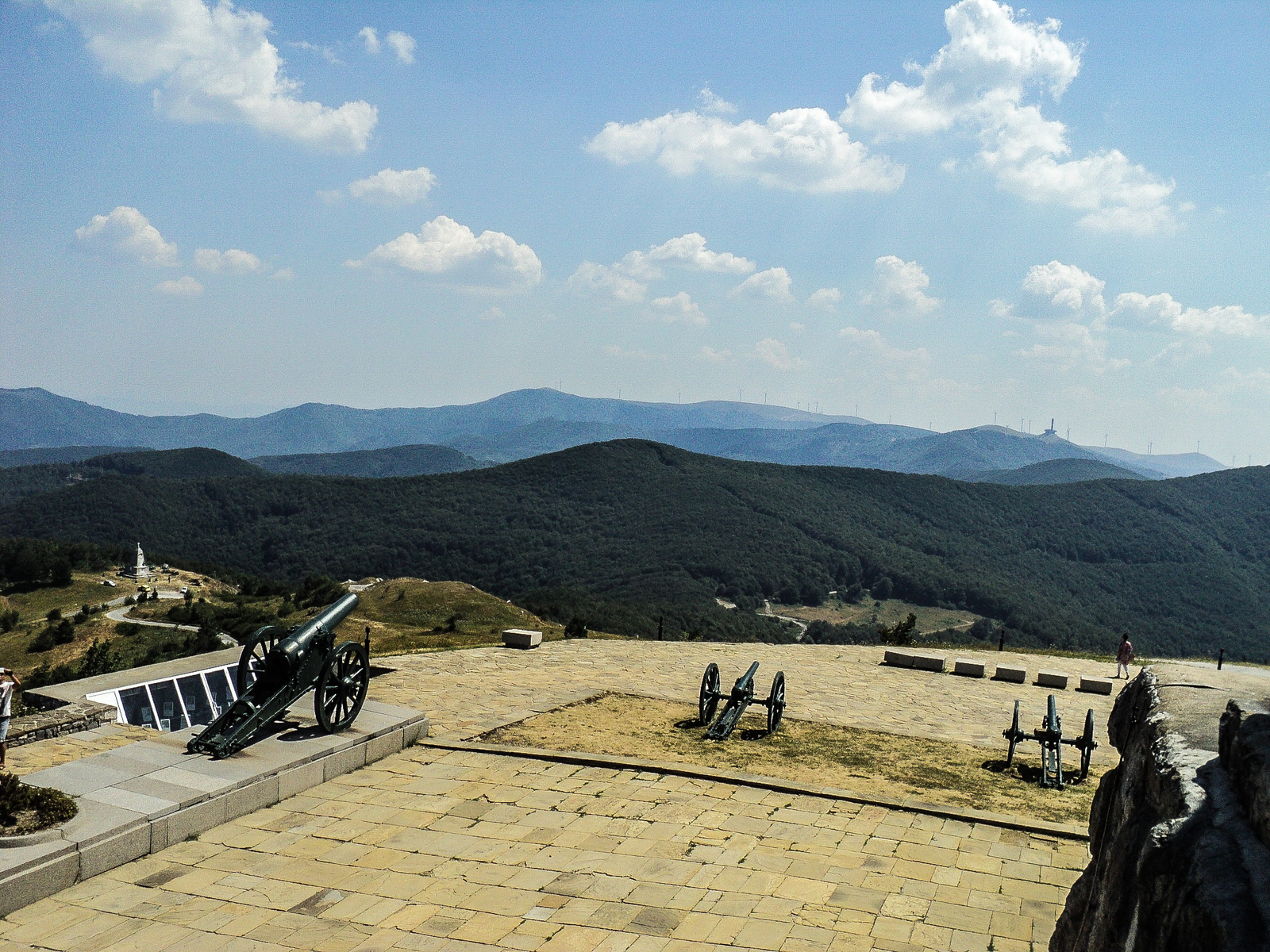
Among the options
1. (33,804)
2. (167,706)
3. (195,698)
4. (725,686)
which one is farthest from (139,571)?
(33,804)

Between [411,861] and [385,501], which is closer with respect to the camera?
[411,861]

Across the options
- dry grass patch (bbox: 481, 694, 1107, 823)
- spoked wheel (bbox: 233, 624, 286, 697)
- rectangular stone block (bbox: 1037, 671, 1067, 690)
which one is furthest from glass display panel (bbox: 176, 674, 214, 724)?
rectangular stone block (bbox: 1037, 671, 1067, 690)

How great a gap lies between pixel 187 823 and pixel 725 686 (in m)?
9.09

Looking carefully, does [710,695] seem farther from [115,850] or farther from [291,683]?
[115,850]

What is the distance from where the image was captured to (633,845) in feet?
25.0

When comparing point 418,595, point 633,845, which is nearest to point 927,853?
point 633,845

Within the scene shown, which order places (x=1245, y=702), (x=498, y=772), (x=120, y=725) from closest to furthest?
(x=1245, y=702), (x=498, y=772), (x=120, y=725)

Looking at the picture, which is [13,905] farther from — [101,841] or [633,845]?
[633,845]

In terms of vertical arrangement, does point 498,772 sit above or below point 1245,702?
below

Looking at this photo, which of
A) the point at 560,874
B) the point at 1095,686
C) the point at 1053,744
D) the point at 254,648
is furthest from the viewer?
the point at 1095,686

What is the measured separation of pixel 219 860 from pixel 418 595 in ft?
92.5

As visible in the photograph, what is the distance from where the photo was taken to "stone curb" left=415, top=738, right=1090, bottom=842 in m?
8.37

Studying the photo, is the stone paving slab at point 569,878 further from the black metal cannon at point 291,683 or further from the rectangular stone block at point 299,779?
the black metal cannon at point 291,683

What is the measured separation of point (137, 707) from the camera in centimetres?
1196
